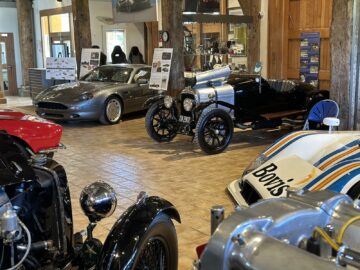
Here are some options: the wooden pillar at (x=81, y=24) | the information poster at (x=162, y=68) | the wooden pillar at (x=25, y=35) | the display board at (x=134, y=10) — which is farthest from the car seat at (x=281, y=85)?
the wooden pillar at (x=25, y=35)

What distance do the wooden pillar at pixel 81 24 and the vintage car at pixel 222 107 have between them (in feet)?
15.1

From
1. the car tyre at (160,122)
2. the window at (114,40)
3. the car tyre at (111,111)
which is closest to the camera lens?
the car tyre at (160,122)

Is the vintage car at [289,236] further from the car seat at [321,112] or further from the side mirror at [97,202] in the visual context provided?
the car seat at [321,112]

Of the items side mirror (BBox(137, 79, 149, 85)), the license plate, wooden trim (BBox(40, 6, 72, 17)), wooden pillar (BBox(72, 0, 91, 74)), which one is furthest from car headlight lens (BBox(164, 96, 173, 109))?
wooden trim (BBox(40, 6, 72, 17))

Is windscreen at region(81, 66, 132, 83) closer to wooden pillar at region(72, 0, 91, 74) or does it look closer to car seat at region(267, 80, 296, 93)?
wooden pillar at region(72, 0, 91, 74)

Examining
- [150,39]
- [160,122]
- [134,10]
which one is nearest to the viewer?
[160,122]

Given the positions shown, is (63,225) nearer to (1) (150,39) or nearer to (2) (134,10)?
(2) (134,10)

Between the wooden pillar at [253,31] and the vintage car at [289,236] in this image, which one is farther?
the wooden pillar at [253,31]

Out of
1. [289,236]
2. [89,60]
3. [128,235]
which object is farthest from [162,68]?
[289,236]

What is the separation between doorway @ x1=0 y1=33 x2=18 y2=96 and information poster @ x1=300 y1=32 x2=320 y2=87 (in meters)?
10.2

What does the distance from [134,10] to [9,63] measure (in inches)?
264

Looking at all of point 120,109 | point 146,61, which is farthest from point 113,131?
point 146,61

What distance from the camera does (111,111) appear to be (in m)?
9.35

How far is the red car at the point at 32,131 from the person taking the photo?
473 cm
